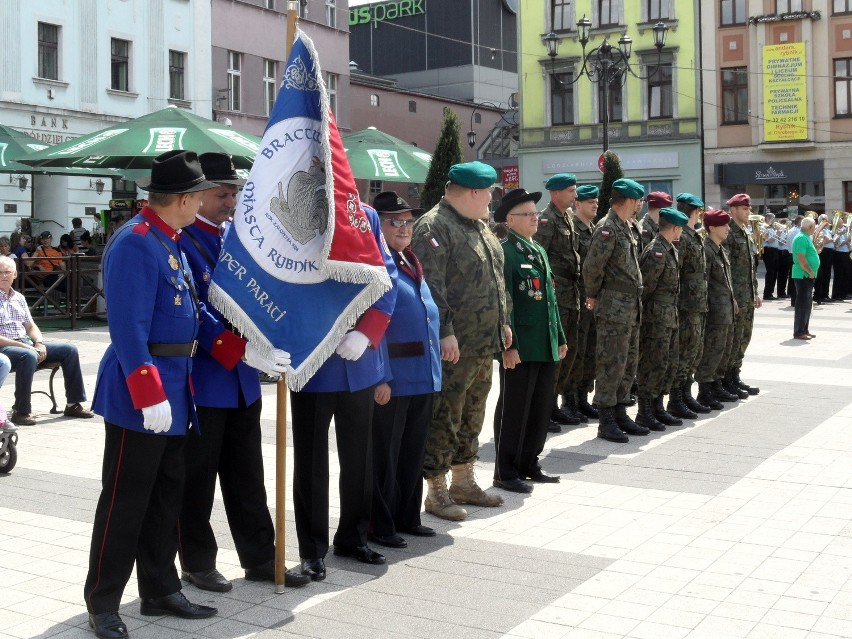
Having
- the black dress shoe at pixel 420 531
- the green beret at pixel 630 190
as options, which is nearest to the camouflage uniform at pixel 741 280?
the green beret at pixel 630 190

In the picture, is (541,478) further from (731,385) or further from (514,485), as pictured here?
(731,385)

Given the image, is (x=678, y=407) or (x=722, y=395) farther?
(x=722, y=395)

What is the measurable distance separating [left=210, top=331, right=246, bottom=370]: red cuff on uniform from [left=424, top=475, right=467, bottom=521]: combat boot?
203 cm

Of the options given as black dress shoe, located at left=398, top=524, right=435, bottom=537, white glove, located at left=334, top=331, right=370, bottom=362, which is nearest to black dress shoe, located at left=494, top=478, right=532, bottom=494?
black dress shoe, located at left=398, top=524, right=435, bottom=537

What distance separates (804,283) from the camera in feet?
59.6

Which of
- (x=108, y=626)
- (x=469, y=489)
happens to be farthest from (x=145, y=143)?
(x=108, y=626)

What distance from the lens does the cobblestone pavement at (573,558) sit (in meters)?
5.04

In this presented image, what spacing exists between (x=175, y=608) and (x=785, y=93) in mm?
42144

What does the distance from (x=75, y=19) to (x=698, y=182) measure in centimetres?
2451

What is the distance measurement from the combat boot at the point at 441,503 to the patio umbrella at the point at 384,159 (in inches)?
382

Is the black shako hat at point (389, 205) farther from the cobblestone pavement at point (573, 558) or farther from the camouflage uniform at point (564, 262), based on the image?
the camouflage uniform at point (564, 262)

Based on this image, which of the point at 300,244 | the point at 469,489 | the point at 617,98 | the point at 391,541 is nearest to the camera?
the point at 300,244

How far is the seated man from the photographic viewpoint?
406 inches

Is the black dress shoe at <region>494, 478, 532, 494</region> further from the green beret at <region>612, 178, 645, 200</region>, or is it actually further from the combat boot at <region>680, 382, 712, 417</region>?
the combat boot at <region>680, 382, 712, 417</region>
